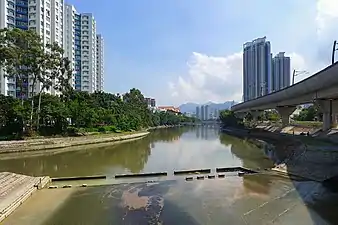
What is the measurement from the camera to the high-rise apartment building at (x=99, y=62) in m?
108

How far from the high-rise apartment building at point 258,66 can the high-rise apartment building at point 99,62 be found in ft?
163

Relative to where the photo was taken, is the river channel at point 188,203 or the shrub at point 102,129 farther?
the shrub at point 102,129

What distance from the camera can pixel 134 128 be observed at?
60.7m

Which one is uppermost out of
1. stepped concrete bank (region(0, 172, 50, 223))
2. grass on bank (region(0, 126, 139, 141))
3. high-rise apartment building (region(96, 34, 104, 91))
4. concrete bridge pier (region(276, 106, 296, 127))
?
high-rise apartment building (region(96, 34, 104, 91))

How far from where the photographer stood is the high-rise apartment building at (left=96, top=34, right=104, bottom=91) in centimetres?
10798

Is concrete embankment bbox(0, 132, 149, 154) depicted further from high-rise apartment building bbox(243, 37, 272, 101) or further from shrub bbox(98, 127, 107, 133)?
high-rise apartment building bbox(243, 37, 272, 101)

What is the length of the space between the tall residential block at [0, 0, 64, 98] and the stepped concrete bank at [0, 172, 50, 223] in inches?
1864

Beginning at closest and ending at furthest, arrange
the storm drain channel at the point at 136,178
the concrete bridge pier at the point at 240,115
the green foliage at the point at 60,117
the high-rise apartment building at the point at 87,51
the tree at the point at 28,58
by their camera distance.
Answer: the storm drain channel at the point at 136,178 → the tree at the point at 28,58 → the green foliage at the point at 60,117 → the concrete bridge pier at the point at 240,115 → the high-rise apartment building at the point at 87,51

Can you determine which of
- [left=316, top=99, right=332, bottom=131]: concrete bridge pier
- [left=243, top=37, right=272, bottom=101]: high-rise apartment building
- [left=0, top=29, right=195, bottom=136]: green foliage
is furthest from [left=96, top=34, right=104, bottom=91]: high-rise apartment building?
[left=316, top=99, right=332, bottom=131]: concrete bridge pier

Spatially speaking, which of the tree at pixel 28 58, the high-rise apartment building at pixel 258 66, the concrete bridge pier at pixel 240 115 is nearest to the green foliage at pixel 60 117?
the tree at pixel 28 58

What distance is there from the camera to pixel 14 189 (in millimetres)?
13828

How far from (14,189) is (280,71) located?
62377 mm

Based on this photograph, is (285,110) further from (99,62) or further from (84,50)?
(99,62)

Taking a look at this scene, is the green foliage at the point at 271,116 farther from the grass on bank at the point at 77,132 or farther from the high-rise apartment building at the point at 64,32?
the high-rise apartment building at the point at 64,32
